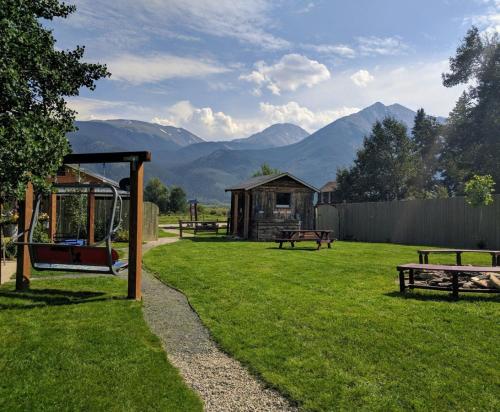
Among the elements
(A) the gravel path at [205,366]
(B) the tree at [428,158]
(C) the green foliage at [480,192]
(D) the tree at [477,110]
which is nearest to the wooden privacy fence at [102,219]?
(A) the gravel path at [205,366]

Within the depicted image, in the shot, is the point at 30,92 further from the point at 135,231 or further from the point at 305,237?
the point at 305,237

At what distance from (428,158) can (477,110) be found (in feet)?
55.9

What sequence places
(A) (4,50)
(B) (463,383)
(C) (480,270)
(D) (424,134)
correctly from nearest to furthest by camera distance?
(B) (463,383), (A) (4,50), (C) (480,270), (D) (424,134)

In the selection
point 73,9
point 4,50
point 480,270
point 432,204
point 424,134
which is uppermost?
point 424,134

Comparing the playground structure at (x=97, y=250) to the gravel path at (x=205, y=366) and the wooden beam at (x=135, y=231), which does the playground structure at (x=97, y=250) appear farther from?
the gravel path at (x=205, y=366)

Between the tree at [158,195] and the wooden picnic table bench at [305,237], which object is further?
the tree at [158,195]

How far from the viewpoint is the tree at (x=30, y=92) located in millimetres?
5887

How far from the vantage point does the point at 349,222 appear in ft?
91.9

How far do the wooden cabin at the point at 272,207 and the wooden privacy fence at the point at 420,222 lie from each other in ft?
11.5

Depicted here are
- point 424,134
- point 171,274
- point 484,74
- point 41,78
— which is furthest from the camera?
point 424,134

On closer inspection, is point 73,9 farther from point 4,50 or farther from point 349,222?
point 349,222

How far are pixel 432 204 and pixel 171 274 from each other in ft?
53.8

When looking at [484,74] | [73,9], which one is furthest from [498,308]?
[484,74]

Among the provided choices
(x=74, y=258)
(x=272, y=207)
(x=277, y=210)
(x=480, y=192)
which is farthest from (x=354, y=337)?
(x=277, y=210)
